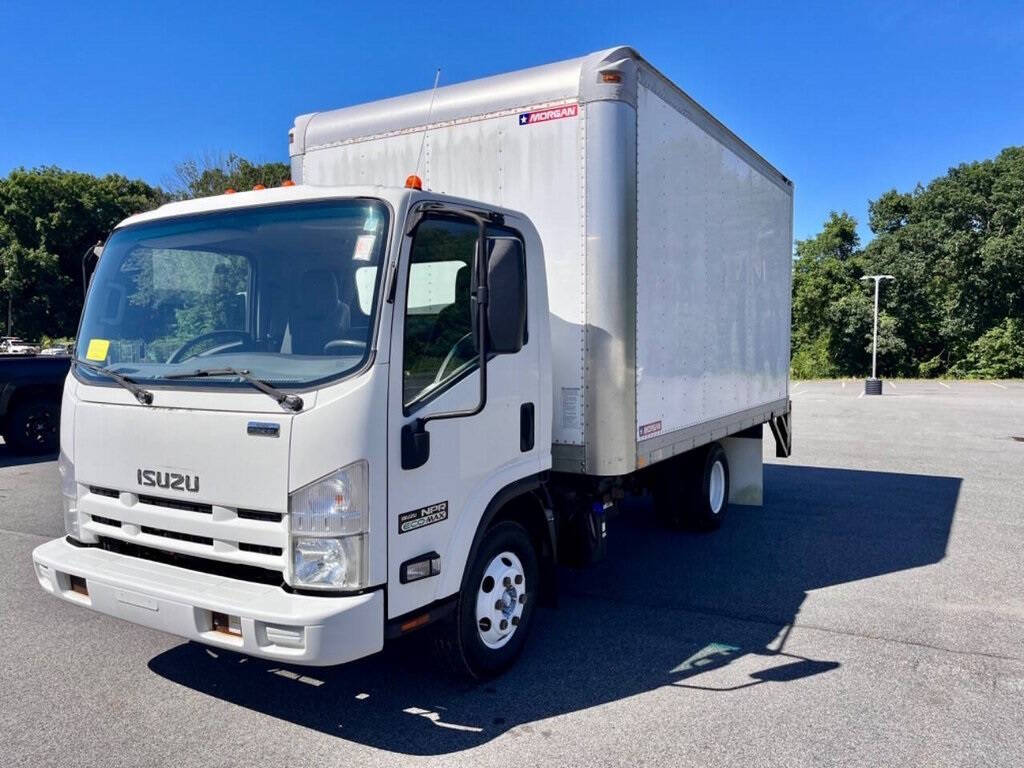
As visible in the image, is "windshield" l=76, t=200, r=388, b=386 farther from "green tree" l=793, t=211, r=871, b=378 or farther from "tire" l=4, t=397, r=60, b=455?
"green tree" l=793, t=211, r=871, b=378

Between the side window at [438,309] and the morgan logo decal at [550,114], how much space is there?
1.19m

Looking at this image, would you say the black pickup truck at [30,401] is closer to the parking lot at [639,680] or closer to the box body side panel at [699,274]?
the parking lot at [639,680]

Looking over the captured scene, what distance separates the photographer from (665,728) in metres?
3.67

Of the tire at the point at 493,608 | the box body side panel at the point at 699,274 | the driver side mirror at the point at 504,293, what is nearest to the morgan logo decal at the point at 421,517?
the tire at the point at 493,608

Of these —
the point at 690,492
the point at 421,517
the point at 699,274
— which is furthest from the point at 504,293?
the point at 690,492

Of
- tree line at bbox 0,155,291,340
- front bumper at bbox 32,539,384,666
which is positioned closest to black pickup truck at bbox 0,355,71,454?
front bumper at bbox 32,539,384,666

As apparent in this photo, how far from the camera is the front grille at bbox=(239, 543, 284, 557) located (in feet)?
10.5

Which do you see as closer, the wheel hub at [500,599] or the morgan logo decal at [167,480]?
the morgan logo decal at [167,480]

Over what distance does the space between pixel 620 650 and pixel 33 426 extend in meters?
10.8

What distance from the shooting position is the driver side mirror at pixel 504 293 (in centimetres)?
344

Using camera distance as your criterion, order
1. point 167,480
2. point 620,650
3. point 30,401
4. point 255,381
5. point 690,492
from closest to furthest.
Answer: point 255,381 → point 167,480 → point 620,650 → point 690,492 → point 30,401

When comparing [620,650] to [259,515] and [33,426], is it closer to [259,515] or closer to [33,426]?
[259,515]

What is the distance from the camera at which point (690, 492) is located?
24.0ft

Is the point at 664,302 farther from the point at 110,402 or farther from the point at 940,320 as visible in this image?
the point at 940,320
